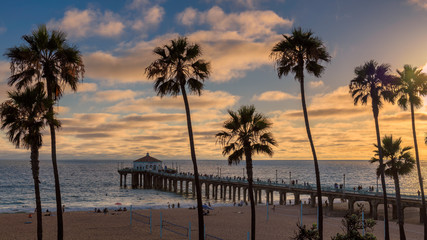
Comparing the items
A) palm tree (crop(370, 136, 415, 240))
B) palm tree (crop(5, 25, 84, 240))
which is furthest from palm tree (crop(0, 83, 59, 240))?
palm tree (crop(370, 136, 415, 240))

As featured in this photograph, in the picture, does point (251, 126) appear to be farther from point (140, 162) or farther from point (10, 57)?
point (140, 162)

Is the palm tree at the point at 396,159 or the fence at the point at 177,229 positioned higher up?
the palm tree at the point at 396,159

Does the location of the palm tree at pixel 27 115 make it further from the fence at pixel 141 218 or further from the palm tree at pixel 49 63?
the fence at pixel 141 218

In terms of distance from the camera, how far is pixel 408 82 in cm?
2683

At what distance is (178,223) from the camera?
41469mm

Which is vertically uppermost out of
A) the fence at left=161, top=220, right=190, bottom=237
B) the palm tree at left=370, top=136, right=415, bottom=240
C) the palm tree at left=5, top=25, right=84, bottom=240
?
the palm tree at left=5, top=25, right=84, bottom=240

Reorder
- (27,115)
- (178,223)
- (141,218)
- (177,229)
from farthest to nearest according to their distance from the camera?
1. (141,218)
2. (178,223)
3. (177,229)
4. (27,115)

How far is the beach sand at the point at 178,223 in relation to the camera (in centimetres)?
3406

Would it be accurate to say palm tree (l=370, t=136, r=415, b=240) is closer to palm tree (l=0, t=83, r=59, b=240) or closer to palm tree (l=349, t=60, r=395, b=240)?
palm tree (l=349, t=60, r=395, b=240)

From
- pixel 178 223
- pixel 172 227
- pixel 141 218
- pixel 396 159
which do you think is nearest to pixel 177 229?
pixel 172 227

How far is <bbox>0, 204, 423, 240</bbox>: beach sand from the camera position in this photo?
34062 millimetres

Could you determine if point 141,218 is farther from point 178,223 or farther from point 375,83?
point 375,83

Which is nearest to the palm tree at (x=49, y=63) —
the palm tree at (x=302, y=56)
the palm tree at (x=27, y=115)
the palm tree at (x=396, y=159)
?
the palm tree at (x=27, y=115)

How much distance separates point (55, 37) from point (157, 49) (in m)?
4.83
